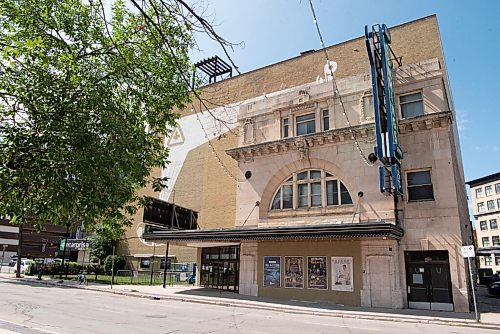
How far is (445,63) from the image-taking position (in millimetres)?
32281

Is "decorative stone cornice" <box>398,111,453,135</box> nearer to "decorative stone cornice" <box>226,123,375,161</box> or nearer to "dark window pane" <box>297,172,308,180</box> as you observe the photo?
"decorative stone cornice" <box>226,123,375,161</box>

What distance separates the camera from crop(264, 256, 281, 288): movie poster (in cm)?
2364

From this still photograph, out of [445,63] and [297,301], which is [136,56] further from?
[445,63]

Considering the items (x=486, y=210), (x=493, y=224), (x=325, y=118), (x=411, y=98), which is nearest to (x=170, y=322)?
(x=325, y=118)

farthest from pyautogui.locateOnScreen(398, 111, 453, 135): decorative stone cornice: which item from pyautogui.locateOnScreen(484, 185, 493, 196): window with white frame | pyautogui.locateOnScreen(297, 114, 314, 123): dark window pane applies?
pyautogui.locateOnScreen(484, 185, 493, 196): window with white frame

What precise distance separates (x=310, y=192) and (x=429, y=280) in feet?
27.5

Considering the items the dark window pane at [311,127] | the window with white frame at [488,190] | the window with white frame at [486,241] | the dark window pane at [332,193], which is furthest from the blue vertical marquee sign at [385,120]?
the window with white frame at [486,241]

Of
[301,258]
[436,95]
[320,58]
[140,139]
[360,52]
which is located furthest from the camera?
[320,58]

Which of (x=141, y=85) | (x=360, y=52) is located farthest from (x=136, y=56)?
(x=360, y=52)

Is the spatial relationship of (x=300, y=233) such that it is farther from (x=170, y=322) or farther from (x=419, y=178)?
(x=170, y=322)

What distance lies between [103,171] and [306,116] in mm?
21701

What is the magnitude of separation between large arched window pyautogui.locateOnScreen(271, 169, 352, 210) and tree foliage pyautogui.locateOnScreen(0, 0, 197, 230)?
17445mm

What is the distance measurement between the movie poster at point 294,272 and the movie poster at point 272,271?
54 centimetres

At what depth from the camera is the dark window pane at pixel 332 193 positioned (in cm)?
2330
